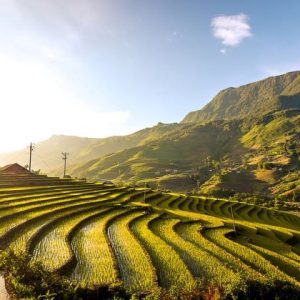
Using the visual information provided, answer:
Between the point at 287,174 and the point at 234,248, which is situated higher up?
the point at 287,174

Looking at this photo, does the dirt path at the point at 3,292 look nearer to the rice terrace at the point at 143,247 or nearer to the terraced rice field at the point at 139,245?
the rice terrace at the point at 143,247

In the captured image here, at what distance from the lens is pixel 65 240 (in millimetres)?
28156

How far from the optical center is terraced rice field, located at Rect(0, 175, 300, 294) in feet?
72.0

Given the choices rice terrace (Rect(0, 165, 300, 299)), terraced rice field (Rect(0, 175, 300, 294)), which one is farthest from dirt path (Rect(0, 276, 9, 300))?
terraced rice field (Rect(0, 175, 300, 294))

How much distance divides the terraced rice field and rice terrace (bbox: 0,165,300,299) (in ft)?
0.21

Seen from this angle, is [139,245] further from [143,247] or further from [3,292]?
[3,292]

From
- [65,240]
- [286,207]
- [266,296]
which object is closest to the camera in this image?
[266,296]

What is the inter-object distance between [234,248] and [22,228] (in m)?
18.1

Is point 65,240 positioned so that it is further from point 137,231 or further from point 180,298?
point 180,298

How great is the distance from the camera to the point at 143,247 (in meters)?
27.5

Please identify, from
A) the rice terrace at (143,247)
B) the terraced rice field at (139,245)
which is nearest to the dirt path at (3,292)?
the rice terrace at (143,247)

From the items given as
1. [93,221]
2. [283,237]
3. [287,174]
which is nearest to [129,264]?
[93,221]

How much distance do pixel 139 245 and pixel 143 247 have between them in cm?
59

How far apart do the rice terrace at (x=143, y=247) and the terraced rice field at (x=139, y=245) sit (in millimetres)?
64
